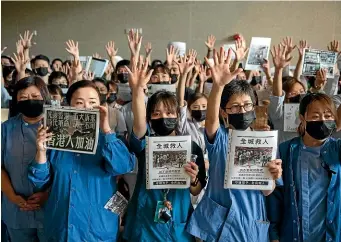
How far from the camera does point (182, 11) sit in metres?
8.59

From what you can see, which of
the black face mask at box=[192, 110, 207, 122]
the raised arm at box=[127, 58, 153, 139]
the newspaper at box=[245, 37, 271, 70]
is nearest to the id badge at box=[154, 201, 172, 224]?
the raised arm at box=[127, 58, 153, 139]

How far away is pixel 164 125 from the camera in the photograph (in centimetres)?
191

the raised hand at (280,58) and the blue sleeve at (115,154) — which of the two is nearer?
the blue sleeve at (115,154)

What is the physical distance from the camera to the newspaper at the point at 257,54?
380cm

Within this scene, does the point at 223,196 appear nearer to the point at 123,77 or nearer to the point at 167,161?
the point at 167,161

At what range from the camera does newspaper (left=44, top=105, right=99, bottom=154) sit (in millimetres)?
1793

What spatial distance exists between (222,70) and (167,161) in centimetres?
50

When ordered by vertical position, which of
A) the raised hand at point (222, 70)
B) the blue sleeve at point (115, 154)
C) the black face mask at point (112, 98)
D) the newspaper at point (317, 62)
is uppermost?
the newspaper at point (317, 62)

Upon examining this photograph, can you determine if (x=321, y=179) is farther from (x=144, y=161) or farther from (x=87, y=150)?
(x=87, y=150)

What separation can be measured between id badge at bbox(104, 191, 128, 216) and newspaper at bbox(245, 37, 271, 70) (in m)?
2.26

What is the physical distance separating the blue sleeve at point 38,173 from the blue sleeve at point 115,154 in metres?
0.28

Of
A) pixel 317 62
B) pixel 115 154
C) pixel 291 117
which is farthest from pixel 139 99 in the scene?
pixel 317 62

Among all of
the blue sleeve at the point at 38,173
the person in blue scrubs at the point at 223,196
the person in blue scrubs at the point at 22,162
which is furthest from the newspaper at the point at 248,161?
the person in blue scrubs at the point at 22,162

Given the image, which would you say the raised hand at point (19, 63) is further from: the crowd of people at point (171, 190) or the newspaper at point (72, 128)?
the newspaper at point (72, 128)
